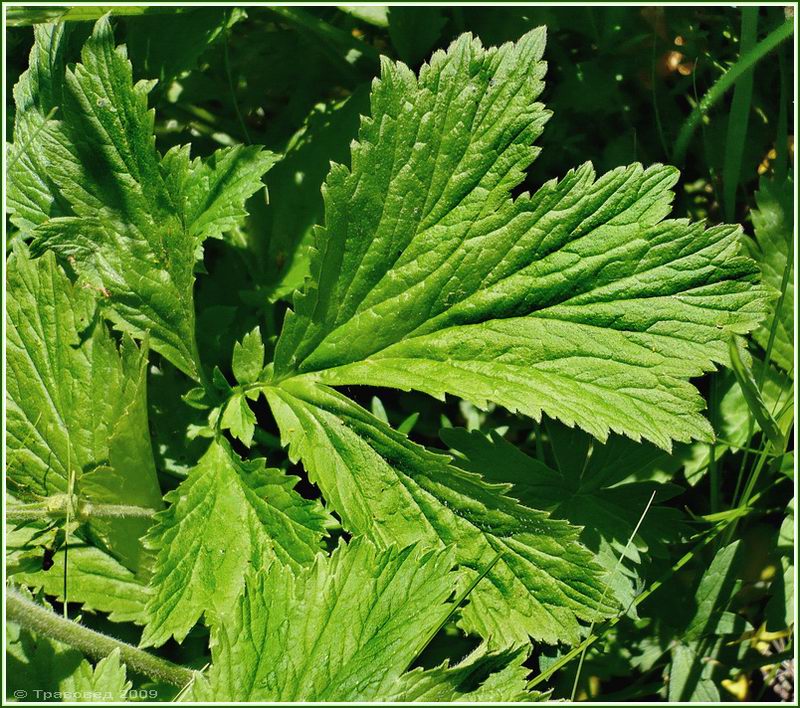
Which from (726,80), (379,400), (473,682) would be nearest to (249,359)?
(379,400)

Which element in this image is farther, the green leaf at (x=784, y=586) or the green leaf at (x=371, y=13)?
the green leaf at (x=371, y=13)

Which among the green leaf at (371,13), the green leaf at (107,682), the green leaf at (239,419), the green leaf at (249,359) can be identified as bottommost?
the green leaf at (107,682)

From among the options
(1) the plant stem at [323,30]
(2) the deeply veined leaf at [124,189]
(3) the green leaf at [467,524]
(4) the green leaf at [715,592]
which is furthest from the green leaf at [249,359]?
(4) the green leaf at [715,592]

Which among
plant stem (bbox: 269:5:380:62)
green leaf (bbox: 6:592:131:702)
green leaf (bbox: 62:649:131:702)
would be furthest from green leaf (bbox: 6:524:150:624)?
plant stem (bbox: 269:5:380:62)

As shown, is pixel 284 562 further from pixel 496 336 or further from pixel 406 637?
pixel 496 336

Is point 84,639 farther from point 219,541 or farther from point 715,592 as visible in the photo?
point 715,592

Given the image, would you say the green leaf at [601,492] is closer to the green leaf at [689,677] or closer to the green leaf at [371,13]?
the green leaf at [689,677]
